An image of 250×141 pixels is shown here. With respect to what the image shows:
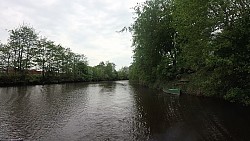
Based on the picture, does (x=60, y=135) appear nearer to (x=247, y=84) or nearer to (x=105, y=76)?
(x=247, y=84)

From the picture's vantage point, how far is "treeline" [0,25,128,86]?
52812 millimetres

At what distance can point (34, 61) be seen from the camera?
60.3 meters

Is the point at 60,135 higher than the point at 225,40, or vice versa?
the point at 225,40

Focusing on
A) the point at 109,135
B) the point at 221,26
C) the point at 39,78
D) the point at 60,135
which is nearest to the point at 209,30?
the point at 221,26

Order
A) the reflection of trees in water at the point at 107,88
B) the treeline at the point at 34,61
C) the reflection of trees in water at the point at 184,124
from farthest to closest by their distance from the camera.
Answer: the treeline at the point at 34,61
the reflection of trees in water at the point at 107,88
the reflection of trees in water at the point at 184,124

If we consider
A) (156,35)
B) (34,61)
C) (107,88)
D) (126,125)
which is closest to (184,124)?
(126,125)

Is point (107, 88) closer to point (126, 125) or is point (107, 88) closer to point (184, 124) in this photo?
point (126, 125)

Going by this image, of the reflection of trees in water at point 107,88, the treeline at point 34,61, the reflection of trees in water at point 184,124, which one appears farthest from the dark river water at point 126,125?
the treeline at point 34,61

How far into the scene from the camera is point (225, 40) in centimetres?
1928

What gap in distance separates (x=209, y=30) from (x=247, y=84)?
547 cm

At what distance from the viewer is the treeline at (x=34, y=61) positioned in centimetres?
5281

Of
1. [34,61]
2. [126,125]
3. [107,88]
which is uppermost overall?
[34,61]

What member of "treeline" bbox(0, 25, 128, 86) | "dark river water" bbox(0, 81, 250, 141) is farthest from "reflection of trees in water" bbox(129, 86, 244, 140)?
"treeline" bbox(0, 25, 128, 86)

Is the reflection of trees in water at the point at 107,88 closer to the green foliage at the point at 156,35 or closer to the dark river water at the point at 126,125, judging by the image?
the green foliage at the point at 156,35
